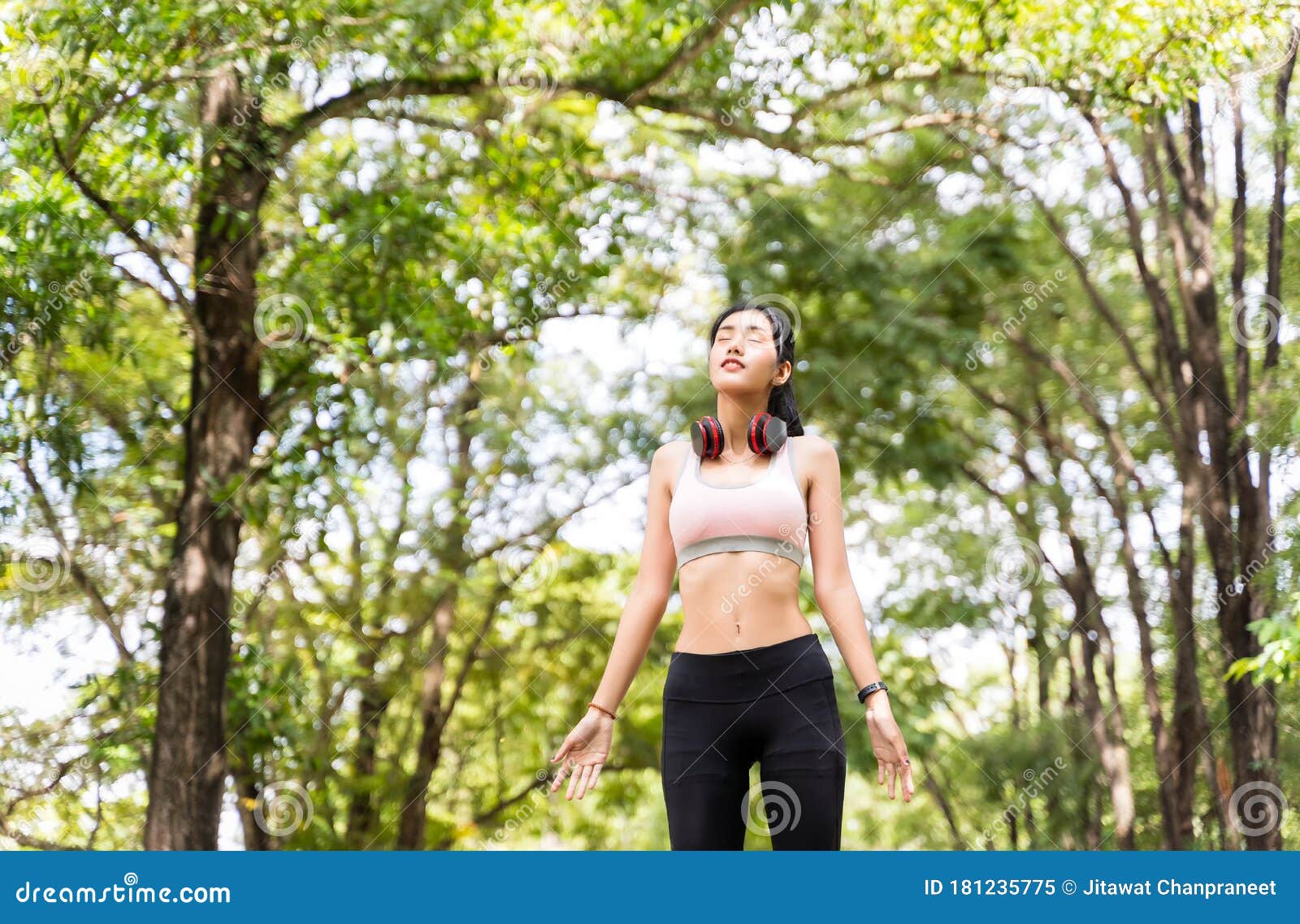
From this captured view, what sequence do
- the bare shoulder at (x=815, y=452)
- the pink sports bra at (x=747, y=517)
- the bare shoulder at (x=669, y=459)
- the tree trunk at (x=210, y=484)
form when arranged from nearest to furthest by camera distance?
the pink sports bra at (x=747, y=517) → the bare shoulder at (x=815, y=452) → the bare shoulder at (x=669, y=459) → the tree trunk at (x=210, y=484)

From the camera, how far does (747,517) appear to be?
2.41 metres

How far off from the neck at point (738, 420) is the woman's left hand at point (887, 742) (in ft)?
2.07

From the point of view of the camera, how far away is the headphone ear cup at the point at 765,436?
250cm


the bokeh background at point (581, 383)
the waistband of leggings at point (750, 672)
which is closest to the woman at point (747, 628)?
the waistband of leggings at point (750, 672)

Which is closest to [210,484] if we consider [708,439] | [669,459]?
[669,459]

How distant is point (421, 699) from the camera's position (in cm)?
992

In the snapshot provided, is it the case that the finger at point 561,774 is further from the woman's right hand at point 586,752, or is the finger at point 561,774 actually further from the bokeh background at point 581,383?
the bokeh background at point 581,383

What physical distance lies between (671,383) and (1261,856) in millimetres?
7045

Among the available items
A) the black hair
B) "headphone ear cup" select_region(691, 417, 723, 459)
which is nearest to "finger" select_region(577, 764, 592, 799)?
"headphone ear cup" select_region(691, 417, 723, 459)

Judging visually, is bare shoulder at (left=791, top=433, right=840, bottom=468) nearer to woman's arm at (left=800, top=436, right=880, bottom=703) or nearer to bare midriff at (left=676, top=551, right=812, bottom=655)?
woman's arm at (left=800, top=436, right=880, bottom=703)

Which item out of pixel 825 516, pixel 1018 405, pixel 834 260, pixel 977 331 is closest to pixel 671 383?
pixel 834 260

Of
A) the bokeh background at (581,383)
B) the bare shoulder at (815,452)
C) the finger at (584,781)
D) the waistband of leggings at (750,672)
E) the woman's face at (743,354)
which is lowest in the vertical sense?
the finger at (584,781)

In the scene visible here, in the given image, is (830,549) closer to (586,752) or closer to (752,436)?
(752,436)

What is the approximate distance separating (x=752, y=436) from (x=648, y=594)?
0.43 meters
